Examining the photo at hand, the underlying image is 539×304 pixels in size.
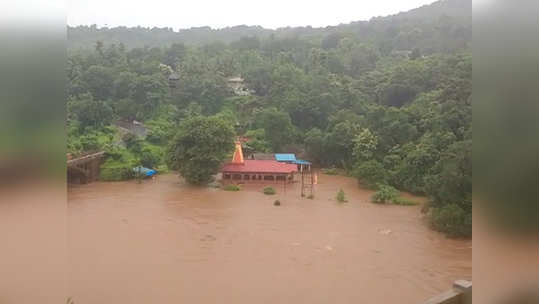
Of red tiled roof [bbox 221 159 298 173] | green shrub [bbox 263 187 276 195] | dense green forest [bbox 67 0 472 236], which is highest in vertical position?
dense green forest [bbox 67 0 472 236]

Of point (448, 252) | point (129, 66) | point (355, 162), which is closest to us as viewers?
point (448, 252)

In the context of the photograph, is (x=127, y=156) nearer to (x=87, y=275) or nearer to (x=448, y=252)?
(x=87, y=275)

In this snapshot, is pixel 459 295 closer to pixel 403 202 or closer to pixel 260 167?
pixel 403 202

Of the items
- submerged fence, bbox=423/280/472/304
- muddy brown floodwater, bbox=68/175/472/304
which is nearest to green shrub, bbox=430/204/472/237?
muddy brown floodwater, bbox=68/175/472/304

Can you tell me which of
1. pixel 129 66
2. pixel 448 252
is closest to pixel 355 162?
pixel 448 252

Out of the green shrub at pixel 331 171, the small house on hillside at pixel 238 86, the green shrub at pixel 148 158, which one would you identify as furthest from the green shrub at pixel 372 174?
the small house on hillside at pixel 238 86

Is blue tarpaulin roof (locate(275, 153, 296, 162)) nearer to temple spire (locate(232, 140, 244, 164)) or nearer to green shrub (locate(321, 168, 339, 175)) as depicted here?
green shrub (locate(321, 168, 339, 175))

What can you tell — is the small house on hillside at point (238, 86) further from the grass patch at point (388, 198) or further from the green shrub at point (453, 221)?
the green shrub at point (453, 221)
